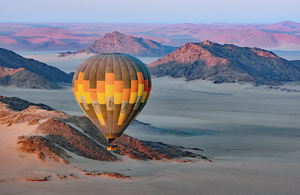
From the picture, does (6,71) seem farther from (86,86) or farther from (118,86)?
(118,86)

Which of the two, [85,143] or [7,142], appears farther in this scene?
[85,143]

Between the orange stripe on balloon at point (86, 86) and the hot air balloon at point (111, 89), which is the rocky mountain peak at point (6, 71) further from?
the orange stripe on balloon at point (86, 86)

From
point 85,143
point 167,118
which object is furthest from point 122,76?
point 167,118

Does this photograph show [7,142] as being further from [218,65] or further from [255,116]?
[218,65]

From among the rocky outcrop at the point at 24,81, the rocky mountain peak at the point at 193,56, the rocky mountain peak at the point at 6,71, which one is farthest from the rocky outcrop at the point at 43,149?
the rocky mountain peak at the point at 193,56

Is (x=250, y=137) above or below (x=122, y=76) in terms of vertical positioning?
below
